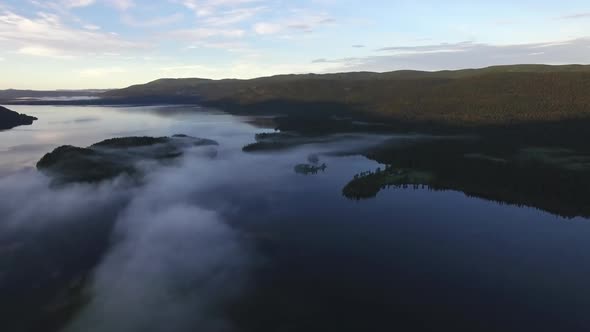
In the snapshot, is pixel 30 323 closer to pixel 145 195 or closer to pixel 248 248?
pixel 248 248

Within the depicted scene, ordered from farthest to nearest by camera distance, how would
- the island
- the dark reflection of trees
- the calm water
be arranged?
the island, the dark reflection of trees, the calm water

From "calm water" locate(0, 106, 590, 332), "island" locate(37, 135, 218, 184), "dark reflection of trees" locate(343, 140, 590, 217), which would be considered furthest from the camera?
"island" locate(37, 135, 218, 184)

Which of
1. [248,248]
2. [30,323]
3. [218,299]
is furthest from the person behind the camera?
[248,248]

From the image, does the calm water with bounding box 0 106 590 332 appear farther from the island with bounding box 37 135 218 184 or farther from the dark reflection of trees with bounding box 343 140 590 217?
the island with bounding box 37 135 218 184

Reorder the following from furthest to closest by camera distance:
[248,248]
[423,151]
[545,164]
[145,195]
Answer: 1. [423,151]
2. [545,164]
3. [145,195]
4. [248,248]

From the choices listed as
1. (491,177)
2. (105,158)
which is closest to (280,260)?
(491,177)

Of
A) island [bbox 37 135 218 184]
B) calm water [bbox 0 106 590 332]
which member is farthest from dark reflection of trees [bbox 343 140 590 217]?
island [bbox 37 135 218 184]

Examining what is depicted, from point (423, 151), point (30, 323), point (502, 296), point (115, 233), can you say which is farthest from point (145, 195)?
point (423, 151)
